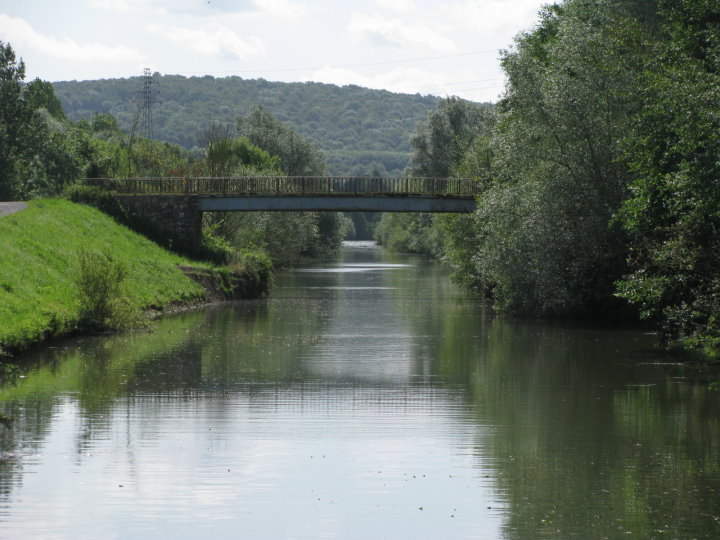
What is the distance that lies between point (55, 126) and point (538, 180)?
75909mm

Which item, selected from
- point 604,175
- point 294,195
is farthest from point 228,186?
point 604,175

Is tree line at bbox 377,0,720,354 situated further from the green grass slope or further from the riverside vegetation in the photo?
the green grass slope

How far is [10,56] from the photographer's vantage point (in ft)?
273

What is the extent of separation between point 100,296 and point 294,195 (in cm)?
2247

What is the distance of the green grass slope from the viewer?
29.1m

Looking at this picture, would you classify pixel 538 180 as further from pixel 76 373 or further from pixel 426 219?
pixel 426 219

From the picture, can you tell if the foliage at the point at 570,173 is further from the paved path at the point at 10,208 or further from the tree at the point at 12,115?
the tree at the point at 12,115

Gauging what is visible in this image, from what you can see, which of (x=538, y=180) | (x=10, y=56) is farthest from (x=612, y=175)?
(x=10, y=56)

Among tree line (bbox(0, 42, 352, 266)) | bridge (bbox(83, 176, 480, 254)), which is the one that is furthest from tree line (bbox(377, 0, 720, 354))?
tree line (bbox(0, 42, 352, 266))

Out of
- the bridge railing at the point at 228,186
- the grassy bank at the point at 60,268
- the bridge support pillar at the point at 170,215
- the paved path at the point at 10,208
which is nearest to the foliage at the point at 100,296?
the grassy bank at the point at 60,268

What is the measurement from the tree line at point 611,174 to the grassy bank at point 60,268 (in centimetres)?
1395

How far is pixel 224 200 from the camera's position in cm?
5656

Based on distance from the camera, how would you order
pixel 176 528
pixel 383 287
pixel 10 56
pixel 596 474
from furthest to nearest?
pixel 10 56
pixel 383 287
pixel 596 474
pixel 176 528

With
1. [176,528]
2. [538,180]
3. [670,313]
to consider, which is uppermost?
[538,180]
